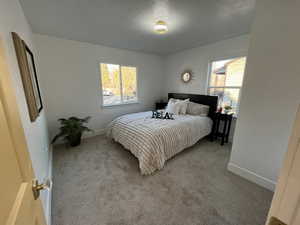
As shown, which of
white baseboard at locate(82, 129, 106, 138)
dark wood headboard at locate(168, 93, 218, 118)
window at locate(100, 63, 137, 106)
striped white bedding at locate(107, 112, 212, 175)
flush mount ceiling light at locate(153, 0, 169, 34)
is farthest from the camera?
window at locate(100, 63, 137, 106)

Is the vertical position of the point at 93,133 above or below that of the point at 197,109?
below

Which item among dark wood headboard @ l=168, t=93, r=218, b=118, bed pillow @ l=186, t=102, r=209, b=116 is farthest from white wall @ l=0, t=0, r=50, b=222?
dark wood headboard @ l=168, t=93, r=218, b=118

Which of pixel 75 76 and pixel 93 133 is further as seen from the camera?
pixel 93 133

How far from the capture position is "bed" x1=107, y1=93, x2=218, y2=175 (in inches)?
78.8

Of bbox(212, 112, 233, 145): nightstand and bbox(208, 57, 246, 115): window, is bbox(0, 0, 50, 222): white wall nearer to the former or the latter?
bbox(212, 112, 233, 145): nightstand

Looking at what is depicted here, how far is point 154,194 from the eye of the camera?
164cm

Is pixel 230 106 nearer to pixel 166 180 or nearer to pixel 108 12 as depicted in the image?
pixel 166 180

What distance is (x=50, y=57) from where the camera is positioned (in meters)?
2.71

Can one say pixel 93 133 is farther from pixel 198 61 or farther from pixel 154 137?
pixel 198 61

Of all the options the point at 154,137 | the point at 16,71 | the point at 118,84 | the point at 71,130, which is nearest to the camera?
the point at 16,71

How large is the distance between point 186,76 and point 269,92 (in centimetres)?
252

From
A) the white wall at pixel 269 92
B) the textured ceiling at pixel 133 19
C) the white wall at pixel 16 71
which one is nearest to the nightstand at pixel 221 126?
the white wall at pixel 269 92

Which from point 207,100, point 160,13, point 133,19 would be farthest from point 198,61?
point 133,19

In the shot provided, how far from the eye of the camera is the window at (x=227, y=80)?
2906 millimetres
